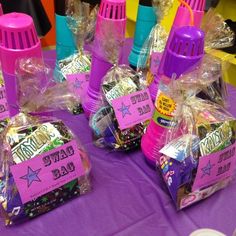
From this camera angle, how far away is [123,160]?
0.67m

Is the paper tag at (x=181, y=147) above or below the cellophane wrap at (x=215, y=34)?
below

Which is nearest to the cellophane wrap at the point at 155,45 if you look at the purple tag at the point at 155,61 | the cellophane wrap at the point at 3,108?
the purple tag at the point at 155,61

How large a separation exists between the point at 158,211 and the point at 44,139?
226 mm

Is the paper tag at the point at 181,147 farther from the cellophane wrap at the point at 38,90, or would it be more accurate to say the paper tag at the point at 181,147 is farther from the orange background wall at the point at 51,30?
the orange background wall at the point at 51,30

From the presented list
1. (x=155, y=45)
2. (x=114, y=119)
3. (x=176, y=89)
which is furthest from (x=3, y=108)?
(x=155, y=45)

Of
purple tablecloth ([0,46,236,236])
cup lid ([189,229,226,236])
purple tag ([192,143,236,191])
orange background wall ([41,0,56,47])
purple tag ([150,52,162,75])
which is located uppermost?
purple tag ([150,52,162,75])

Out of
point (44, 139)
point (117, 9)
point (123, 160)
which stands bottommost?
point (123, 160)

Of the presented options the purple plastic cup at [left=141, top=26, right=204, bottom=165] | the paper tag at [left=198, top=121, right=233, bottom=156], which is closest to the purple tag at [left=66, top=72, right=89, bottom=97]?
the purple plastic cup at [left=141, top=26, right=204, bottom=165]

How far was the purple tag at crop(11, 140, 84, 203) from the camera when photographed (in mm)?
495

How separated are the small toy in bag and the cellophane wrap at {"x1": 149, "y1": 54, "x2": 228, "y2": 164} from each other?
0.21 ft

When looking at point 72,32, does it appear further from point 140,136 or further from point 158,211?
point 158,211

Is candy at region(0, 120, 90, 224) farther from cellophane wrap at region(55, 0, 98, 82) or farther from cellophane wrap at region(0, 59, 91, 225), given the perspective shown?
cellophane wrap at region(55, 0, 98, 82)

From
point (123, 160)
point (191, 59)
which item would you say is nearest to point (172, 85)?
point (191, 59)

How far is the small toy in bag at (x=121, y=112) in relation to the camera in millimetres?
648
